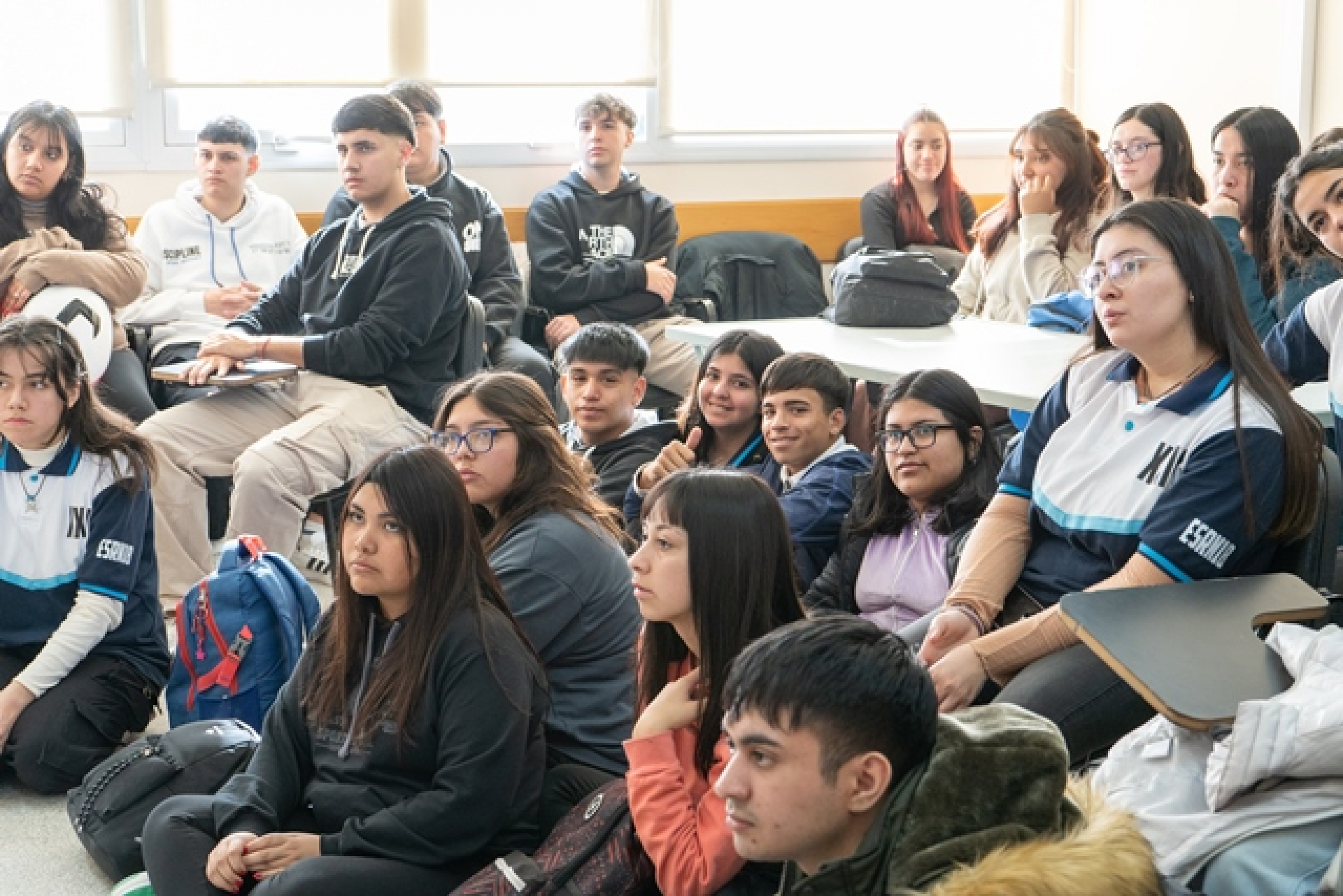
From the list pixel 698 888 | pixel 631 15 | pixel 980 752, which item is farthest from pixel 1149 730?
pixel 631 15

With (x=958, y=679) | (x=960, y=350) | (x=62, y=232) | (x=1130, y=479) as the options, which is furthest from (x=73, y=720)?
(x=960, y=350)

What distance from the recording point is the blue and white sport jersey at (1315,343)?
2793 mm

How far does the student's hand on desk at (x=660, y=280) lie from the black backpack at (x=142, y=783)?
3040mm

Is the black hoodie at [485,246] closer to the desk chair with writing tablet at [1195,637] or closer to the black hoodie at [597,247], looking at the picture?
the black hoodie at [597,247]

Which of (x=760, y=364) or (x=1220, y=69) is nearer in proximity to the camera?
(x=760, y=364)

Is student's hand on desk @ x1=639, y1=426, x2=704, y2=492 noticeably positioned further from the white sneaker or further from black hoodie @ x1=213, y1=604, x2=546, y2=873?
the white sneaker

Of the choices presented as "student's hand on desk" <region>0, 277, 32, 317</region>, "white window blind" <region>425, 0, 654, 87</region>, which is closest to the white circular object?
"student's hand on desk" <region>0, 277, 32, 317</region>

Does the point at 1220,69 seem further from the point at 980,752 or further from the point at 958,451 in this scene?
the point at 980,752

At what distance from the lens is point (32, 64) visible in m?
5.60

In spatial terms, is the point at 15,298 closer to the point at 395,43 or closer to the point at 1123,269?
the point at 395,43

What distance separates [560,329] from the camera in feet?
18.2

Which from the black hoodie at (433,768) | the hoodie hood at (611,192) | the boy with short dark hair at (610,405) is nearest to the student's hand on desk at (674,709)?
the black hoodie at (433,768)

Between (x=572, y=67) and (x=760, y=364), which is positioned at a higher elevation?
(x=572, y=67)

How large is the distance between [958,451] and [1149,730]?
0.99 meters
